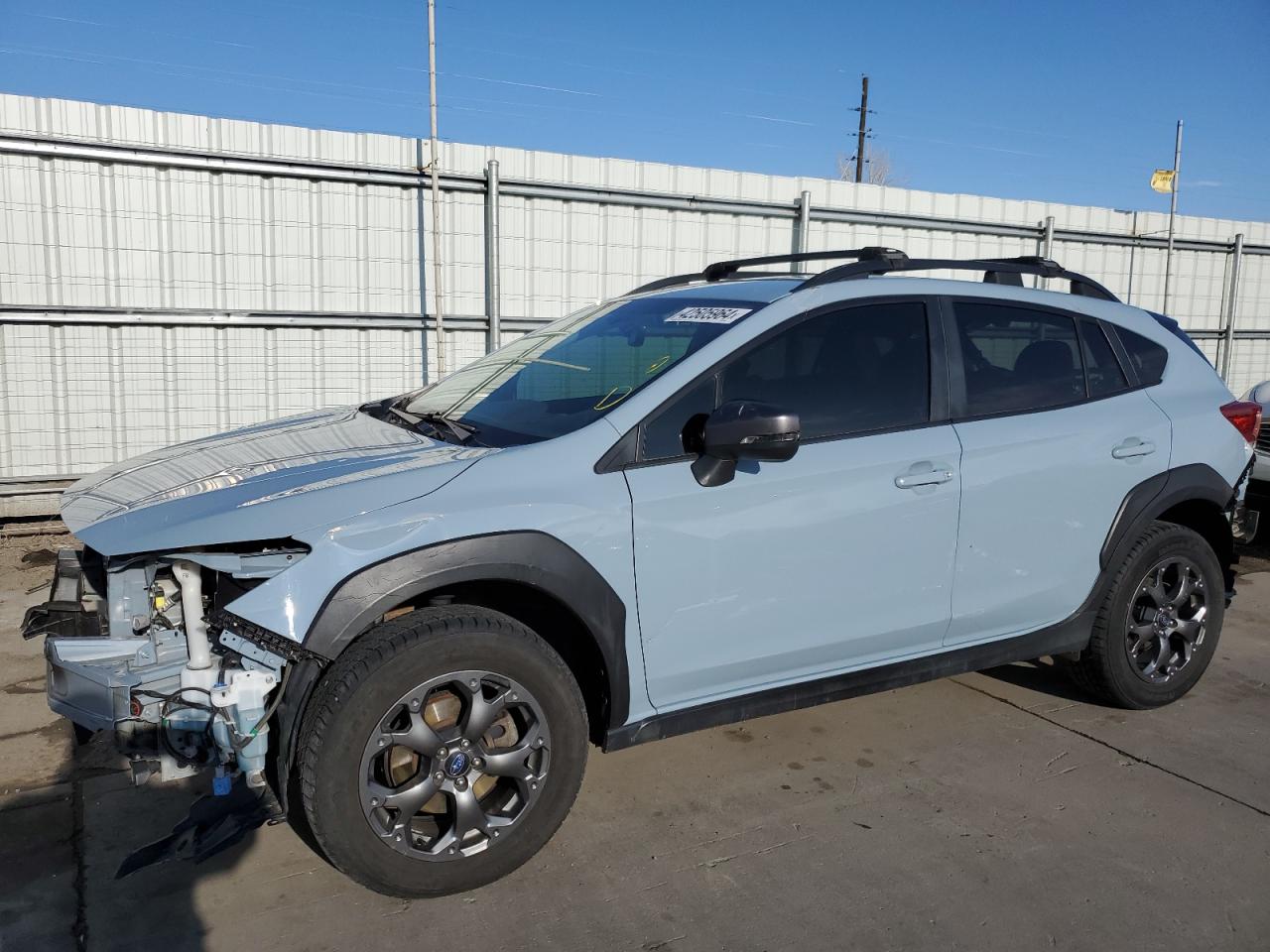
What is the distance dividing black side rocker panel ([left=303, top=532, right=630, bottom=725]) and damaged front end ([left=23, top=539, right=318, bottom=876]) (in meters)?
0.13

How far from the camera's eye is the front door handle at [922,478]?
337cm

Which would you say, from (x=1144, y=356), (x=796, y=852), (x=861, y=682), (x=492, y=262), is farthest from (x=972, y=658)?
(x=492, y=262)

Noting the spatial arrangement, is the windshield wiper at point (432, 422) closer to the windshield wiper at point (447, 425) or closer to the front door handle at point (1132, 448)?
the windshield wiper at point (447, 425)

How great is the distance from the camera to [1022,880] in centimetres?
301

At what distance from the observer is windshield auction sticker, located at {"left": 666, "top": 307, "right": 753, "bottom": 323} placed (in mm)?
3351

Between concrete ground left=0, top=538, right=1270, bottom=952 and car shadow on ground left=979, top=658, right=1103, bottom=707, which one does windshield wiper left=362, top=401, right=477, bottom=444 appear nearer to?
concrete ground left=0, top=538, right=1270, bottom=952

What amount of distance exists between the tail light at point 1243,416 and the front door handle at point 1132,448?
1.88 feet

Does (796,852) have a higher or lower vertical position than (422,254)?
lower

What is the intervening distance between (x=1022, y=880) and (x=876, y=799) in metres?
0.62

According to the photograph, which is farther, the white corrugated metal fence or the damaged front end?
the white corrugated metal fence

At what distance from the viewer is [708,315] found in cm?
346

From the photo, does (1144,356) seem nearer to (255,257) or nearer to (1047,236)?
(255,257)

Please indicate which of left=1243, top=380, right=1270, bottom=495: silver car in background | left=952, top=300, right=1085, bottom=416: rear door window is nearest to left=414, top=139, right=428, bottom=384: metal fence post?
left=952, top=300, right=1085, bottom=416: rear door window

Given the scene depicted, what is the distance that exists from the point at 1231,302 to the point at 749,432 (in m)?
12.4
